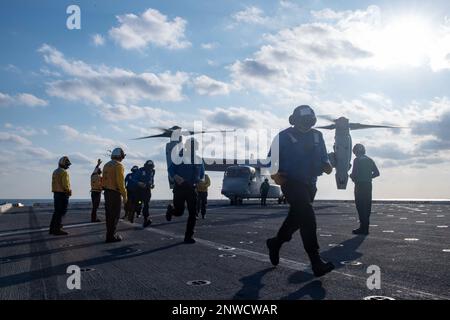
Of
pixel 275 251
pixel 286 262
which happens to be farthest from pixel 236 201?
pixel 275 251

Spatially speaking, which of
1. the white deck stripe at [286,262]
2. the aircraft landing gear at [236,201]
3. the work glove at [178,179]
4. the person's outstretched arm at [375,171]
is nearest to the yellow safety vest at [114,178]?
the work glove at [178,179]

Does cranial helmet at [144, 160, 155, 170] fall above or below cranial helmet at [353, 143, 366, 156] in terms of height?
below

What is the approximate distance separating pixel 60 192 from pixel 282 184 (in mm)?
7451

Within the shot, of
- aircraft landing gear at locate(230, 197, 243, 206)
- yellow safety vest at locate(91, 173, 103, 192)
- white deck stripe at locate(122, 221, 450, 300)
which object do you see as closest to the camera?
white deck stripe at locate(122, 221, 450, 300)

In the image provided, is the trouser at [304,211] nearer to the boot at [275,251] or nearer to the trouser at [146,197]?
the boot at [275,251]

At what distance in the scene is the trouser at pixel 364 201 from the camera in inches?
395

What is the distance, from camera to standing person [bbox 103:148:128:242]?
29.6 feet

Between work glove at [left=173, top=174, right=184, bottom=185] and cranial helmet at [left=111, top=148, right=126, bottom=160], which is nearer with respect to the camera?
work glove at [left=173, top=174, right=184, bottom=185]

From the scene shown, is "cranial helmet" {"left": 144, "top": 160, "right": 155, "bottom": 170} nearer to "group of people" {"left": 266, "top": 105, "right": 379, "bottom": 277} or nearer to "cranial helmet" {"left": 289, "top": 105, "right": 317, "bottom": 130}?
"group of people" {"left": 266, "top": 105, "right": 379, "bottom": 277}

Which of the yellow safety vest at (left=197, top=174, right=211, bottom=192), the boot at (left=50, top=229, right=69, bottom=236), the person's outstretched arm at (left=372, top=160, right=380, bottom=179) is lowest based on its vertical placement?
the boot at (left=50, top=229, right=69, bottom=236)

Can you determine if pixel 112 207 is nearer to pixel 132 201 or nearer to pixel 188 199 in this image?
pixel 188 199

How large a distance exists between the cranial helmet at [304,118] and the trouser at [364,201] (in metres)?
5.46

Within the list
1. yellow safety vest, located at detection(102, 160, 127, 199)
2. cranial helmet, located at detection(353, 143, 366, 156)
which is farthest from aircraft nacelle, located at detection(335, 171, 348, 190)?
yellow safety vest, located at detection(102, 160, 127, 199)
